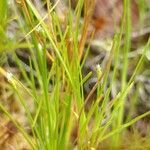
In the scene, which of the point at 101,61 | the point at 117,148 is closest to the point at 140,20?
the point at 101,61

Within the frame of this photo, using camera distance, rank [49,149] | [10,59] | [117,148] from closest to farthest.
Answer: [49,149] < [117,148] < [10,59]

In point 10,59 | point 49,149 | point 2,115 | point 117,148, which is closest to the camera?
point 49,149

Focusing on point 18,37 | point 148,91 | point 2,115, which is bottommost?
point 148,91

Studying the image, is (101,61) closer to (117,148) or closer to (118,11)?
(118,11)

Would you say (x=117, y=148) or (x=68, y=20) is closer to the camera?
(x=68, y=20)

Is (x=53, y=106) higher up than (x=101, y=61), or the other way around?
(x=53, y=106)

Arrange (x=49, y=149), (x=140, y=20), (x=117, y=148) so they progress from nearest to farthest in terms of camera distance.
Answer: (x=49, y=149), (x=117, y=148), (x=140, y=20)

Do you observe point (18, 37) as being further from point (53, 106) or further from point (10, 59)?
point (53, 106)

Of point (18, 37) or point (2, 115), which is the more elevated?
point (18, 37)

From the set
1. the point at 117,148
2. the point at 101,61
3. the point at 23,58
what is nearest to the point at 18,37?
the point at 23,58
